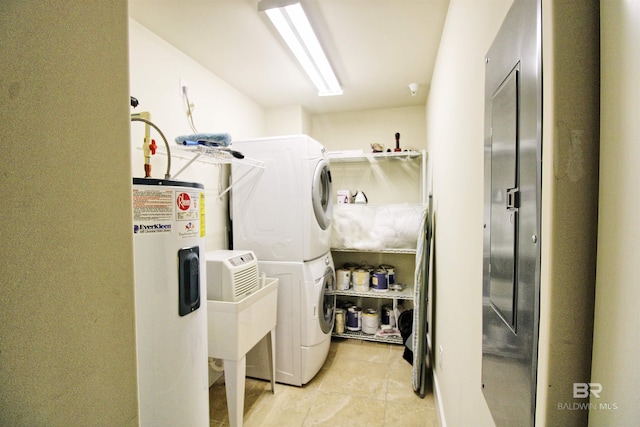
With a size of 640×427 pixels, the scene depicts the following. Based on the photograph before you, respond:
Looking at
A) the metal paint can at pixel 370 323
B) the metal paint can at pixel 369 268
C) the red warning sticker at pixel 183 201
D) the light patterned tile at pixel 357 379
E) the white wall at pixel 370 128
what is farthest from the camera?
the white wall at pixel 370 128

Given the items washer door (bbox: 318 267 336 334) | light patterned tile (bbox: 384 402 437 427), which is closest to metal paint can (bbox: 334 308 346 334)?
washer door (bbox: 318 267 336 334)

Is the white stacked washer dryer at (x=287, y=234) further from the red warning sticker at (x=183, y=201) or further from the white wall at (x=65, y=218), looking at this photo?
the white wall at (x=65, y=218)

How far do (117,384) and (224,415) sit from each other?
5.53 ft

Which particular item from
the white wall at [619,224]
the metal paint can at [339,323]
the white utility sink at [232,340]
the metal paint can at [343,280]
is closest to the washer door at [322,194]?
the metal paint can at [343,280]

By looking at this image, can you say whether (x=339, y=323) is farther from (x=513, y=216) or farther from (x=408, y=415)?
(x=513, y=216)

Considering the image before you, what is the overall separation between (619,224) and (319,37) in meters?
1.84

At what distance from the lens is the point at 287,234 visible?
2.11 meters

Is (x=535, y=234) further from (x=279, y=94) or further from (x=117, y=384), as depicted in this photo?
(x=279, y=94)

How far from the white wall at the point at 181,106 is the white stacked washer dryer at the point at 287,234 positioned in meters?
0.19

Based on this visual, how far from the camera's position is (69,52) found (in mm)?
422

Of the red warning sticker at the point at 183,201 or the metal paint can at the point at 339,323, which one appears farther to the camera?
the metal paint can at the point at 339,323

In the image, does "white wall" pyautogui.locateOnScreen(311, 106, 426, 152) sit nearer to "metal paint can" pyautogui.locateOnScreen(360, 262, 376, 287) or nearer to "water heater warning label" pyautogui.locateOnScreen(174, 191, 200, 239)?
"metal paint can" pyautogui.locateOnScreen(360, 262, 376, 287)

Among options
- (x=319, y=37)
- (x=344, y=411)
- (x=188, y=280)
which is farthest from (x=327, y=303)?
(x=319, y=37)

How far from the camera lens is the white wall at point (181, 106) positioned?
63.1 inches
